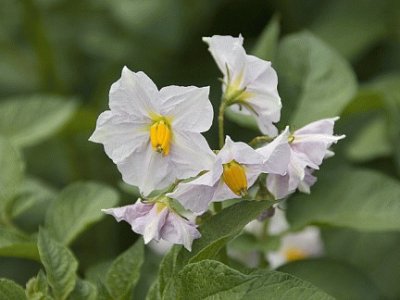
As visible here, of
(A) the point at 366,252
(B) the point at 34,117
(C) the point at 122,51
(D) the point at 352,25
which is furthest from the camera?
(C) the point at 122,51

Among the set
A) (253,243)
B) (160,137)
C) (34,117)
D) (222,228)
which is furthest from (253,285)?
(34,117)

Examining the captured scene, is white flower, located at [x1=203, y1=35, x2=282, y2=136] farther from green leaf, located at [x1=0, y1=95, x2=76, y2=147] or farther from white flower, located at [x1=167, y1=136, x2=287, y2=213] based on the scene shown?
green leaf, located at [x1=0, y1=95, x2=76, y2=147]

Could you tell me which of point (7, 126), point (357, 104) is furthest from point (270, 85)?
point (7, 126)

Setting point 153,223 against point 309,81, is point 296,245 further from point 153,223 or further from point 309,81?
point 153,223

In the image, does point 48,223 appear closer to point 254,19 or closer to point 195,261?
point 195,261

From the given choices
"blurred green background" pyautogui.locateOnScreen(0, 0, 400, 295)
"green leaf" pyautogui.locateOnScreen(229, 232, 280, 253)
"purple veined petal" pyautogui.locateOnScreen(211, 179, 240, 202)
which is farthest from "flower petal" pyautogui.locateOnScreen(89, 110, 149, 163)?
"blurred green background" pyautogui.locateOnScreen(0, 0, 400, 295)

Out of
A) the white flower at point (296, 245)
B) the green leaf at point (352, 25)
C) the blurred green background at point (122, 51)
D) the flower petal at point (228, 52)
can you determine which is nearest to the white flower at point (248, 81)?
the flower petal at point (228, 52)
